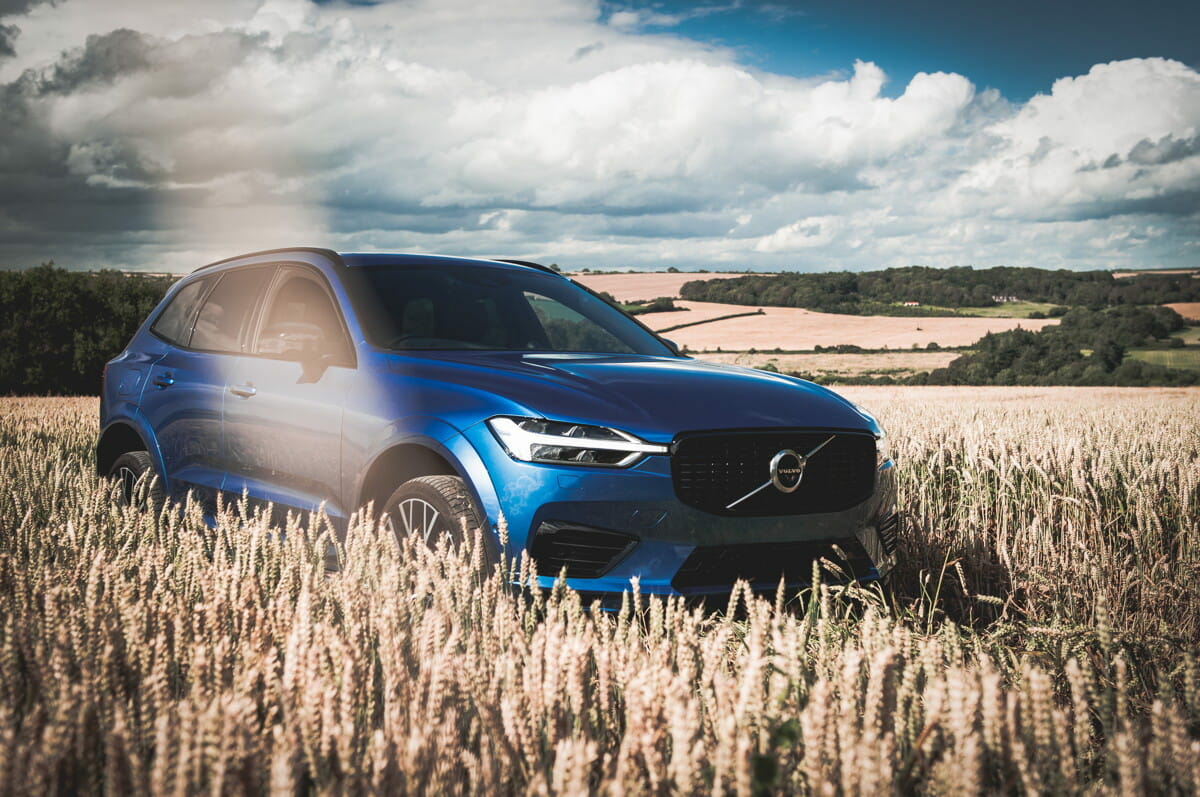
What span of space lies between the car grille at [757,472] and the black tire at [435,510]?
78 cm

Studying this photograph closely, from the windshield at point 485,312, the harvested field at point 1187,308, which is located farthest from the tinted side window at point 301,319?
the harvested field at point 1187,308

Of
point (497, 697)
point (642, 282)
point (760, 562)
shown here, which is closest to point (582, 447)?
point (760, 562)

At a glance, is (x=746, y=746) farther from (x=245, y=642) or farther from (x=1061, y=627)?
(x=1061, y=627)

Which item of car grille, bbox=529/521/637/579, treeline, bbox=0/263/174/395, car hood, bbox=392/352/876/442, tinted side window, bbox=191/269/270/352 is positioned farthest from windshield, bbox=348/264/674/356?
treeline, bbox=0/263/174/395

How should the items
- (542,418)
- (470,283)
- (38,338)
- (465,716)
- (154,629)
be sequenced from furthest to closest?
(38,338)
(470,283)
(542,418)
(154,629)
(465,716)

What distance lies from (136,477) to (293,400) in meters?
1.92

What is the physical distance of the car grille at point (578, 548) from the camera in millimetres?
3328

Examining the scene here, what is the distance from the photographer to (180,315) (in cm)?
599

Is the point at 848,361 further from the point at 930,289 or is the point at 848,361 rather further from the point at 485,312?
the point at 485,312

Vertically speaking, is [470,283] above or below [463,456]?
above

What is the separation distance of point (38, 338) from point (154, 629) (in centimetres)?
4922

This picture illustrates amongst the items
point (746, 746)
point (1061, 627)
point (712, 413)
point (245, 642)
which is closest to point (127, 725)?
point (245, 642)

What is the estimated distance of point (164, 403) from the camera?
562 cm

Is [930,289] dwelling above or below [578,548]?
above
